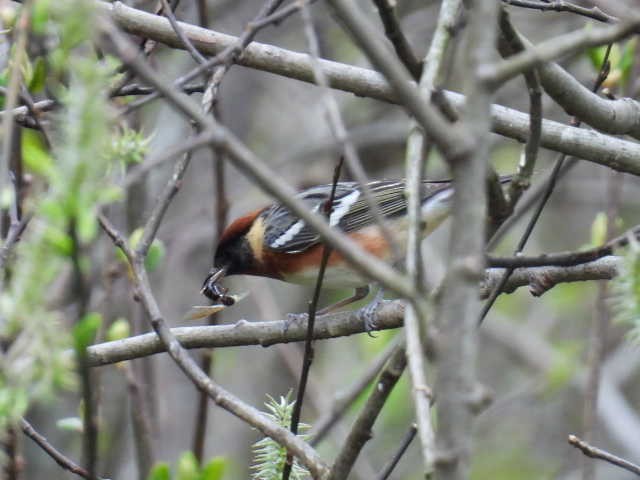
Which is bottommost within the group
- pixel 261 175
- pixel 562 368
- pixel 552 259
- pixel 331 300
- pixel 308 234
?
pixel 261 175

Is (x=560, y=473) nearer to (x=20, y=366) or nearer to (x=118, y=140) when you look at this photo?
(x=118, y=140)

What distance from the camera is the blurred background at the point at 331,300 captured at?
7383mm

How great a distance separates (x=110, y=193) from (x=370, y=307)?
2.74 meters

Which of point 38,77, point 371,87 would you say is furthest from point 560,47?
point 38,77

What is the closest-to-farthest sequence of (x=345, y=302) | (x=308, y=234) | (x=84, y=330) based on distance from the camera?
(x=84, y=330)
(x=345, y=302)
(x=308, y=234)

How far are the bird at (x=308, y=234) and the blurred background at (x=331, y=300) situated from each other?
1.28 metres

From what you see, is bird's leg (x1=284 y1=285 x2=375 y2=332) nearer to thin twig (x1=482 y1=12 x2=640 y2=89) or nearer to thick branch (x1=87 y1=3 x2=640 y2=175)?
thick branch (x1=87 y1=3 x2=640 y2=175)

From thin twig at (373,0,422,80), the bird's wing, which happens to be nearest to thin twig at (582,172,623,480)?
the bird's wing

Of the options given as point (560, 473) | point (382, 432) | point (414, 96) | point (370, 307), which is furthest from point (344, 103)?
point (414, 96)

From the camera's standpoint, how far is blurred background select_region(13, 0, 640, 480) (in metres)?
7.38

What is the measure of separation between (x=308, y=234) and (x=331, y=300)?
338 cm

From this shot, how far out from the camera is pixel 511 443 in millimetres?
9820

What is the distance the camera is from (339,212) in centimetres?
534

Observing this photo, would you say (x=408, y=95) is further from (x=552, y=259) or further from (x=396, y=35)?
(x=396, y=35)
